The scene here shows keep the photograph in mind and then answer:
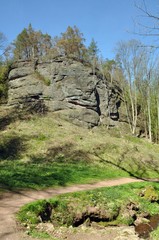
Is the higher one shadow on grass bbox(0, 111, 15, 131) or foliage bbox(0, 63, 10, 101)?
foliage bbox(0, 63, 10, 101)

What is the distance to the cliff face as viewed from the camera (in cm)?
3844

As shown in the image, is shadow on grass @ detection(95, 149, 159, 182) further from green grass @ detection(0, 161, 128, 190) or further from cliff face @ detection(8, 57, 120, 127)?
cliff face @ detection(8, 57, 120, 127)

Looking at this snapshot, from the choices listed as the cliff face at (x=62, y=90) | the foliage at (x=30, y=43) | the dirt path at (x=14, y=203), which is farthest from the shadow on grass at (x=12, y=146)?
the foliage at (x=30, y=43)

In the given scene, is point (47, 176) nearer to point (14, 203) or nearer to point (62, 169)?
point (62, 169)

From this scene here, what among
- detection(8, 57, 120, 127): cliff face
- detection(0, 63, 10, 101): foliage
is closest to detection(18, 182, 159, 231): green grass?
detection(8, 57, 120, 127): cliff face

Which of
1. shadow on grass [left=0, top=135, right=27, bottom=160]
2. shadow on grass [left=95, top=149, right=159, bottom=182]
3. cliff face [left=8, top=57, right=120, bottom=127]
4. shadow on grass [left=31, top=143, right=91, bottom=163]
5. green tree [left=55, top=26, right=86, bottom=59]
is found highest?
green tree [left=55, top=26, right=86, bottom=59]

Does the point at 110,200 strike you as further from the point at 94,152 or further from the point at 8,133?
the point at 8,133

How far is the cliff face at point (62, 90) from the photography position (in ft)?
126

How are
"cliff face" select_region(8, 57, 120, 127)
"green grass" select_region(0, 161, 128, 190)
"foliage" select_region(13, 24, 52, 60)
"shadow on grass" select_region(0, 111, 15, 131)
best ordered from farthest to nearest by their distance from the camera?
1. "foliage" select_region(13, 24, 52, 60)
2. "cliff face" select_region(8, 57, 120, 127)
3. "shadow on grass" select_region(0, 111, 15, 131)
4. "green grass" select_region(0, 161, 128, 190)

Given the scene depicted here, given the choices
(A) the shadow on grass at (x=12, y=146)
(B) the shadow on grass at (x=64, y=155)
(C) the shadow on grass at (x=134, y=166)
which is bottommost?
(C) the shadow on grass at (x=134, y=166)

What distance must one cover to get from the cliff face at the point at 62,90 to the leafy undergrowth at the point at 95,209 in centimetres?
2413

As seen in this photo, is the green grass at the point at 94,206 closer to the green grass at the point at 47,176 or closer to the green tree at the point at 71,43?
the green grass at the point at 47,176

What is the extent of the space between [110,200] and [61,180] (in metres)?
4.00

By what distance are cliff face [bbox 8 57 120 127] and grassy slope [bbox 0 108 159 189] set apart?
14.7 ft
